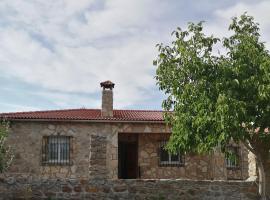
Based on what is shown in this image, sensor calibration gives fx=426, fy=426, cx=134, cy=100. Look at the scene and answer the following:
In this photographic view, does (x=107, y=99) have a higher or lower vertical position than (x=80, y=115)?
higher

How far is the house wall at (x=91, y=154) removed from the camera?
1705 centimetres

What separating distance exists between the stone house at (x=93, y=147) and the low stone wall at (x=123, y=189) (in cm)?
410

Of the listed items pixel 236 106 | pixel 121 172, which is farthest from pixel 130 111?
pixel 236 106

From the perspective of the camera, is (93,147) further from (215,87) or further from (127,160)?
(215,87)

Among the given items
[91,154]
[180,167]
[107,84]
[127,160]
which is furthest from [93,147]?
[127,160]

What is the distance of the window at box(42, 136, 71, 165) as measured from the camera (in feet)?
57.2

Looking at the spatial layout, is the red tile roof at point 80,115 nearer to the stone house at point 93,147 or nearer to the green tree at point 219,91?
the stone house at point 93,147

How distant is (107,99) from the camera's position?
60.3ft

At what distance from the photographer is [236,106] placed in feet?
34.7

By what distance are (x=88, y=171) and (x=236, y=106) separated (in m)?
8.36

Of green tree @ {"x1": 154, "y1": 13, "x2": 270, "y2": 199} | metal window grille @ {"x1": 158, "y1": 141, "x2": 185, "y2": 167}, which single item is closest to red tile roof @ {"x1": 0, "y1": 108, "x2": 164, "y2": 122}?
metal window grille @ {"x1": 158, "y1": 141, "x2": 185, "y2": 167}

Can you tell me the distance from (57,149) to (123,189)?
622cm

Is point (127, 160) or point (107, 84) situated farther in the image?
point (127, 160)

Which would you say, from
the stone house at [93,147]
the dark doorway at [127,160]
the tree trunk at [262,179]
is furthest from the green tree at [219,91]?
the dark doorway at [127,160]
